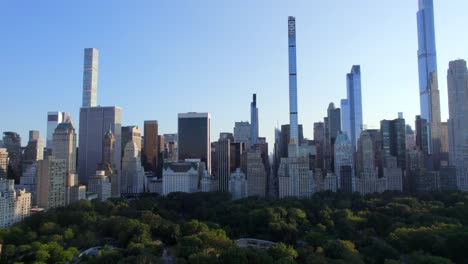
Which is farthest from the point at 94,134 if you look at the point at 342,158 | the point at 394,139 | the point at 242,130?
the point at 394,139

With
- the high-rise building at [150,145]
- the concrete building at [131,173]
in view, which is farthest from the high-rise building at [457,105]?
the high-rise building at [150,145]

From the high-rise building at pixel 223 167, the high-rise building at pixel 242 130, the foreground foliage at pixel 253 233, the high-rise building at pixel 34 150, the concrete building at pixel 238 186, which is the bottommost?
the foreground foliage at pixel 253 233

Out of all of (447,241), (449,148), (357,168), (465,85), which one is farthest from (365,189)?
(447,241)

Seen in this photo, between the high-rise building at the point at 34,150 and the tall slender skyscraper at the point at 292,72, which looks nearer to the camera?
the high-rise building at the point at 34,150

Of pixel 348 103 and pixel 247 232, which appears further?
pixel 348 103

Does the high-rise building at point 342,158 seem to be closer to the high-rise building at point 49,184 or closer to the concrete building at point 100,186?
the concrete building at point 100,186

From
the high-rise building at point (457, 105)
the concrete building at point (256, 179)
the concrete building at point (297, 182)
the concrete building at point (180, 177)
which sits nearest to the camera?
the concrete building at point (297, 182)

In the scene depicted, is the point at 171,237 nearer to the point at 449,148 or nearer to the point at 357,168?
the point at 357,168

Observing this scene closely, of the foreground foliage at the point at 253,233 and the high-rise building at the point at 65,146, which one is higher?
the high-rise building at the point at 65,146
